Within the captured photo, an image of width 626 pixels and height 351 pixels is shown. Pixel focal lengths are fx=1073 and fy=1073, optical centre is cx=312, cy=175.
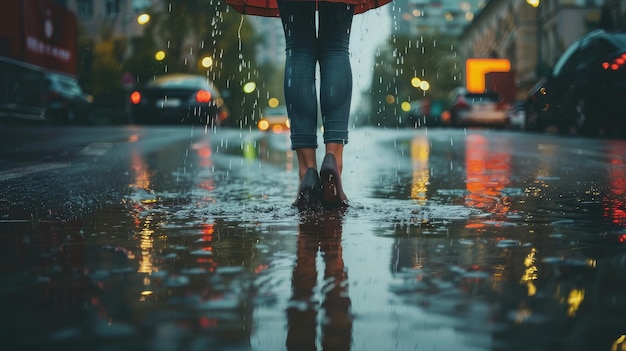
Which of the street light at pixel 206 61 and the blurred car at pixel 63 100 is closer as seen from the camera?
the blurred car at pixel 63 100

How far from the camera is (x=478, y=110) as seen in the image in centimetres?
3541

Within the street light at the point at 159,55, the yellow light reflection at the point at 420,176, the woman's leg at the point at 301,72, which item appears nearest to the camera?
the woman's leg at the point at 301,72

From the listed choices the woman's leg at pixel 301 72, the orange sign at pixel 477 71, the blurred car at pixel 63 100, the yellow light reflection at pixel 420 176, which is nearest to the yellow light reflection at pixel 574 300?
the yellow light reflection at pixel 420 176

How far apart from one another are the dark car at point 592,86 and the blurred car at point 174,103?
8688 millimetres

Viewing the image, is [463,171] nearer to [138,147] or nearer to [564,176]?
[564,176]

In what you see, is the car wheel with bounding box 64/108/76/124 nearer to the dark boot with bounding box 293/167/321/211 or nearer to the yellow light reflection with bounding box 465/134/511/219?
the yellow light reflection with bounding box 465/134/511/219

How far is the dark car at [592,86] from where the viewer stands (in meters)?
14.3

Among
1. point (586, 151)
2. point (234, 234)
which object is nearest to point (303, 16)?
point (234, 234)

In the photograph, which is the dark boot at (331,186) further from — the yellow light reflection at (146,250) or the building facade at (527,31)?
the building facade at (527,31)

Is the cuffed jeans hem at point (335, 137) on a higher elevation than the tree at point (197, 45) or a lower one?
lower

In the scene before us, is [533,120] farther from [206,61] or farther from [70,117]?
[206,61]

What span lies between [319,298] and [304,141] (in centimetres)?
269

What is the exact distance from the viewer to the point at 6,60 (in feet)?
60.1

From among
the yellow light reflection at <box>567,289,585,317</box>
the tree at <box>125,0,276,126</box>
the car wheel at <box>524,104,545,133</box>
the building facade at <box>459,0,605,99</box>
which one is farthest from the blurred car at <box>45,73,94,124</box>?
the yellow light reflection at <box>567,289,585,317</box>
